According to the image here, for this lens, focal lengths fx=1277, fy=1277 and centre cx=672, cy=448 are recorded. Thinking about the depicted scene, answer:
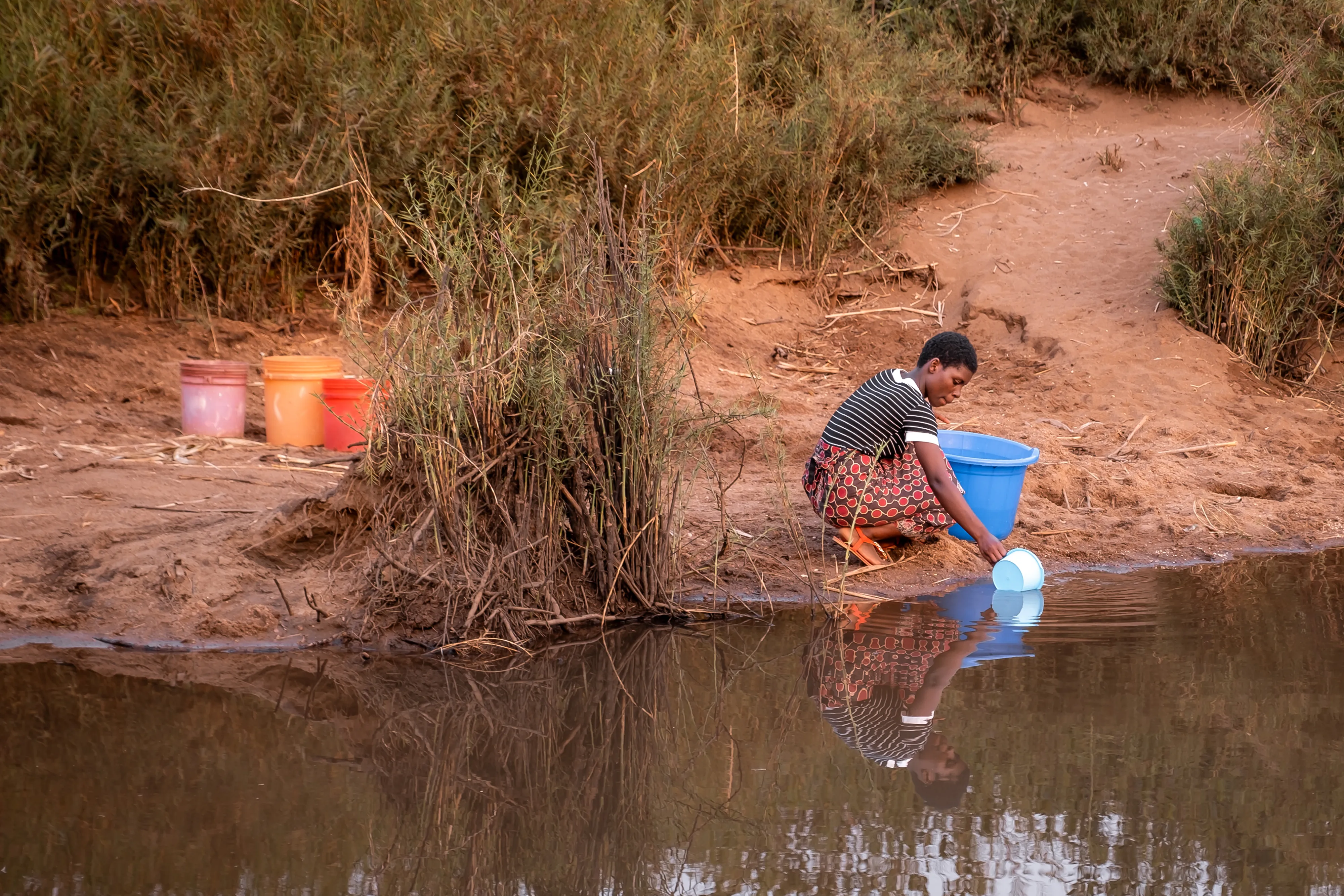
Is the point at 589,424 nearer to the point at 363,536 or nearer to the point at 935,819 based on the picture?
the point at 363,536

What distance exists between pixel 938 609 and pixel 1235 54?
8686 mm

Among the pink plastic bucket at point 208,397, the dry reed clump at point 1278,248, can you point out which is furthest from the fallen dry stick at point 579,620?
the dry reed clump at point 1278,248

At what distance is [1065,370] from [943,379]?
3.85 meters

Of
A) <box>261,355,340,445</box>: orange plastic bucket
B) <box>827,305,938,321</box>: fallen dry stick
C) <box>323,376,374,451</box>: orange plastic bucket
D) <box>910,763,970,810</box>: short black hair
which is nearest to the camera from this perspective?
<box>910,763,970,810</box>: short black hair

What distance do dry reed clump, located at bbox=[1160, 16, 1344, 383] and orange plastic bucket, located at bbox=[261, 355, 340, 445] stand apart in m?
5.47

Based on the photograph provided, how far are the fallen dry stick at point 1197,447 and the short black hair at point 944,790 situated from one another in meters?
4.31

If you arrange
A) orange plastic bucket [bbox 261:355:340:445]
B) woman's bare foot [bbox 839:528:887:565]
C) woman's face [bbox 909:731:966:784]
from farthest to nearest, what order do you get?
orange plastic bucket [bbox 261:355:340:445] < woman's bare foot [bbox 839:528:887:565] < woman's face [bbox 909:731:966:784]

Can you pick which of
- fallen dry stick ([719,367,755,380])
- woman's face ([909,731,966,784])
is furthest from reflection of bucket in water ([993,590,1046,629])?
fallen dry stick ([719,367,755,380])

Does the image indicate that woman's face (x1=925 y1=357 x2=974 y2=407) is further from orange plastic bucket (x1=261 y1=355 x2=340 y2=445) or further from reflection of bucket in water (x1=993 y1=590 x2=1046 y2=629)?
orange plastic bucket (x1=261 y1=355 x2=340 y2=445)

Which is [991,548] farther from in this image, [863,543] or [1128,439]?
[1128,439]

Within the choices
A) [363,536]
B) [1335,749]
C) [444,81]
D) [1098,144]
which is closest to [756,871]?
[1335,749]

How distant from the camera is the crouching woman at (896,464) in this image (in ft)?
14.9

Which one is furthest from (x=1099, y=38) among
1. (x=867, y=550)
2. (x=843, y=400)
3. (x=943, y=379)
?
(x=867, y=550)

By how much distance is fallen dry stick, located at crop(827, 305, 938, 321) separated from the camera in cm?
914
